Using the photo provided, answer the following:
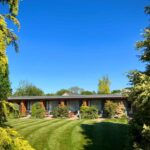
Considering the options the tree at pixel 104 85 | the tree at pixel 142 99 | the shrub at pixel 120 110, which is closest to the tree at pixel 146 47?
the tree at pixel 142 99

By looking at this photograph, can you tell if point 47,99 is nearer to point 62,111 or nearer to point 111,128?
point 62,111

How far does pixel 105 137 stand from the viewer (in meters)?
27.3

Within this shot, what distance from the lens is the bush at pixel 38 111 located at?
1953 inches

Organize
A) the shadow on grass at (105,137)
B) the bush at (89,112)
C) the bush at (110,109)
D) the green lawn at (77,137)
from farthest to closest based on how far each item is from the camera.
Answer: the bush at (89,112) < the bush at (110,109) < the shadow on grass at (105,137) < the green lawn at (77,137)

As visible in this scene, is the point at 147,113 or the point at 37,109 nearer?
the point at 147,113

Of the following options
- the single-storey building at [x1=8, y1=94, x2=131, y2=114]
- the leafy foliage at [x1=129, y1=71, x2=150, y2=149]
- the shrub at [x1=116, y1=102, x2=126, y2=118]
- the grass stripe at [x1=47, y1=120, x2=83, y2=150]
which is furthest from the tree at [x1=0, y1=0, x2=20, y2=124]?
the single-storey building at [x1=8, y1=94, x2=131, y2=114]

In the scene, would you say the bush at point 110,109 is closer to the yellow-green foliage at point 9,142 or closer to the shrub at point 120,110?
the shrub at point 120,110

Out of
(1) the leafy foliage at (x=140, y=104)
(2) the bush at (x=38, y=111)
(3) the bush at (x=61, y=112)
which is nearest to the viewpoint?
(1) the leafy foliage at (x=140, y=104)

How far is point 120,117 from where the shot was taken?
4609 centimetres

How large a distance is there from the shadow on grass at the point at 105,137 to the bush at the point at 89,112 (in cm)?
1545

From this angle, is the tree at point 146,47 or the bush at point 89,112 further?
the bush at point 89,112

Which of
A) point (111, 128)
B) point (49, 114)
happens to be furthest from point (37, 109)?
point (111, 128)

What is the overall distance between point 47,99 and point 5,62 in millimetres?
46551

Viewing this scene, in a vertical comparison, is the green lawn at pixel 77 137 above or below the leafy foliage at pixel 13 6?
below
